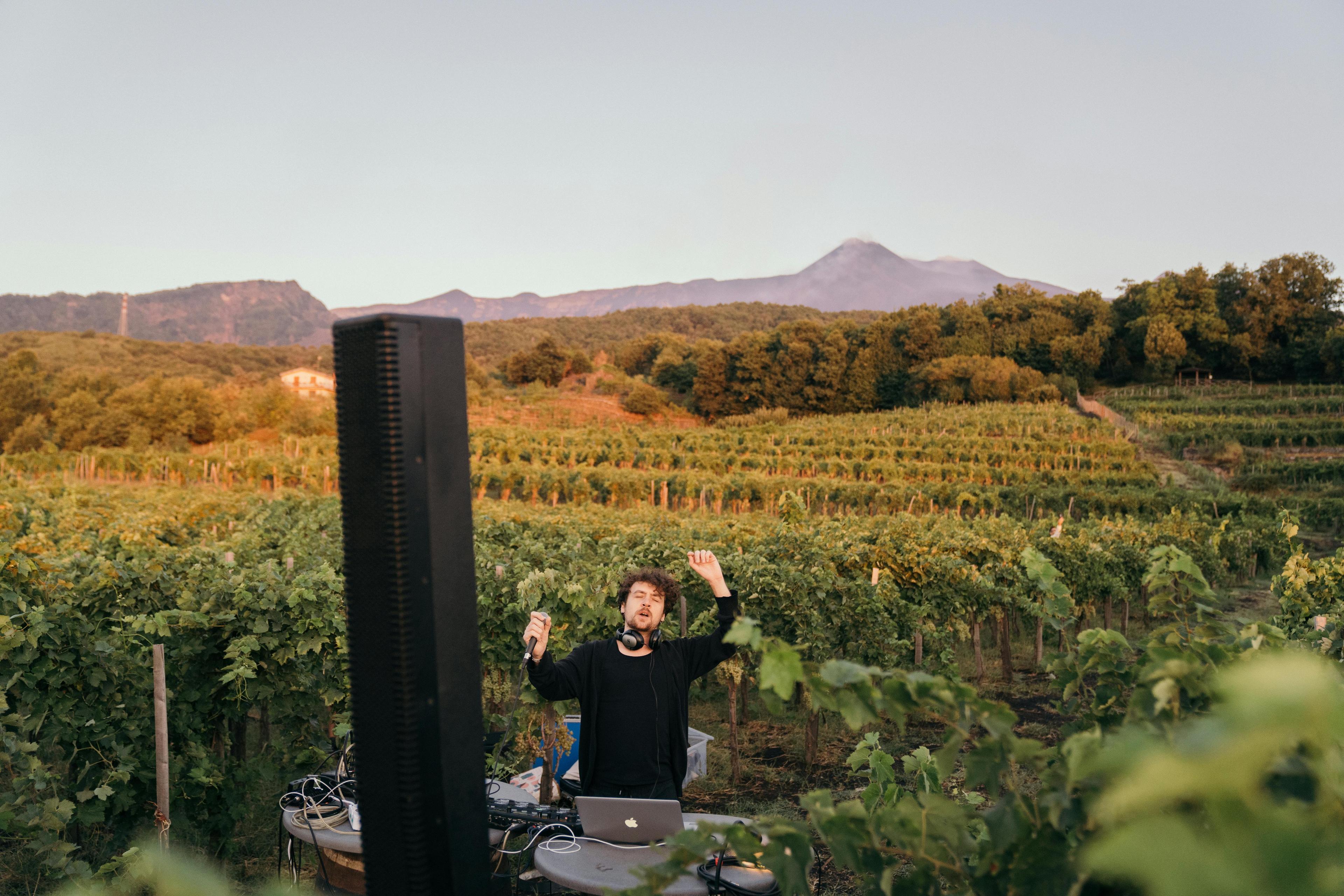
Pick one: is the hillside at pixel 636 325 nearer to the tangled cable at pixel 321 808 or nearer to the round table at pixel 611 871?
the tangled cable at pixel 321 808

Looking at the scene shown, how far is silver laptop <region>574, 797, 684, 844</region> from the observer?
2.75 meters

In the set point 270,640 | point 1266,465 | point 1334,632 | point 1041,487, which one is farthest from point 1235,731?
point 1266,465

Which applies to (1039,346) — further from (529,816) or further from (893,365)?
(529,816)

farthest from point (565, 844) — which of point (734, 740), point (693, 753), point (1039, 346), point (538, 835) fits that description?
point (1039, 346)

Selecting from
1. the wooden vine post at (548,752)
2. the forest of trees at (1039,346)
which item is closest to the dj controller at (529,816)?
the wooden vine post at (548,752)

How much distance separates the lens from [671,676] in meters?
3.47

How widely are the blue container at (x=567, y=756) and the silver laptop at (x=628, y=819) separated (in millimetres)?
1626

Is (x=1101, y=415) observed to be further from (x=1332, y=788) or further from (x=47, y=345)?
(x=47, y=345)

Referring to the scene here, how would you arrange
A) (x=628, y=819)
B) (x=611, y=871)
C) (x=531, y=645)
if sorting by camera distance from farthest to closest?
1. (x=531, y=645)
2. (x=628, y=819)
3. (x=611, y=871)

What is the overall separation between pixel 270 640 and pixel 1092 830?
4682 mm

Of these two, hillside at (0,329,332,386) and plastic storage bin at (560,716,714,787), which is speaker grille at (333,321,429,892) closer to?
plastic storage bin at (560,716,714,787)

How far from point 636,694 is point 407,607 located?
2.03 m

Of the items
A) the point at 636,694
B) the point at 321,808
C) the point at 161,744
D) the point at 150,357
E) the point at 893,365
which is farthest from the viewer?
the point at 150,357

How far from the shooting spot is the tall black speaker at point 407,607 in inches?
62.3
